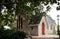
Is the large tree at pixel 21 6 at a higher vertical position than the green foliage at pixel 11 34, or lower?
higher

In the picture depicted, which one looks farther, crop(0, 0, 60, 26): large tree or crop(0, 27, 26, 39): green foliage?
crop(0, 0, 60, 26): large tree

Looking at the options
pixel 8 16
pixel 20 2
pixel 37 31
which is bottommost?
pixel 37 31

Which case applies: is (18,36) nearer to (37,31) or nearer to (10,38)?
(10,38)

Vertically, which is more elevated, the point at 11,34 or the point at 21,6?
the point at 21,6

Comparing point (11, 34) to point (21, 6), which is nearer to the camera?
point (11, 34)

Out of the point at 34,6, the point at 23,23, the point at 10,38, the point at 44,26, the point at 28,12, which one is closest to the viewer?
the point at 10,38

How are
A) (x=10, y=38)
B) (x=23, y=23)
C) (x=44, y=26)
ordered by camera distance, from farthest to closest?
(x=44, y=26)
(x=23, y=23)
(x=10, y=38)

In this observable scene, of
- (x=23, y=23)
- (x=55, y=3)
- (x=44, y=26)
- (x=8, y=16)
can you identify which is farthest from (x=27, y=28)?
(x=55, y=3)

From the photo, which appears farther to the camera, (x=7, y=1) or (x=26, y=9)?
(x=26, y=9)

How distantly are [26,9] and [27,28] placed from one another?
41.2ft

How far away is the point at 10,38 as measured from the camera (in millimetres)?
7328

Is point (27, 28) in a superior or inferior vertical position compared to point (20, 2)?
inferior

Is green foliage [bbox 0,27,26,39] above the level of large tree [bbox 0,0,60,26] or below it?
below

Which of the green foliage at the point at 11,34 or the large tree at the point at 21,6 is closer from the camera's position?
the green foliage at the point at 11,34
